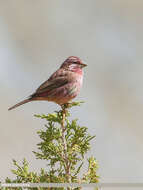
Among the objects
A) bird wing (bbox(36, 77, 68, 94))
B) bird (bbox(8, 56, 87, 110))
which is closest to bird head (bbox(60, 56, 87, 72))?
bird (bbox(8, 56, 87, 110))

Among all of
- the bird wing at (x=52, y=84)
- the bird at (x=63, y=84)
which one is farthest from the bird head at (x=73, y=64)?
the bird wing at (x=52, y=84)


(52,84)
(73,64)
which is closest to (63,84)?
(52,84)

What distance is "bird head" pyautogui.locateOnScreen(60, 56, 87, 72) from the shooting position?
10.2ft

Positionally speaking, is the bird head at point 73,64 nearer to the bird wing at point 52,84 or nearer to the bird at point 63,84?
the bird at point 63,84

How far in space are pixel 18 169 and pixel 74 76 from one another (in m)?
1.33

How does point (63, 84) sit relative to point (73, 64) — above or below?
below

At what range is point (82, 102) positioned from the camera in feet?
8.48

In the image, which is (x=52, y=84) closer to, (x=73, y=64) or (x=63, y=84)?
(x=63, y=84)

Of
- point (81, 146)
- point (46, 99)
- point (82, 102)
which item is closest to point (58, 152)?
point (81, 146)

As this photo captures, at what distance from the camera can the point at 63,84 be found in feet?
10.7

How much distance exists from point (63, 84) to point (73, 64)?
26 centimetres

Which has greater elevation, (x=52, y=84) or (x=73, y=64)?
(x=73, y=64)

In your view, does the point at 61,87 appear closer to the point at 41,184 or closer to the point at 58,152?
the point at 58,152

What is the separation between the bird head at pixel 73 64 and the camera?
3113 millimetres
